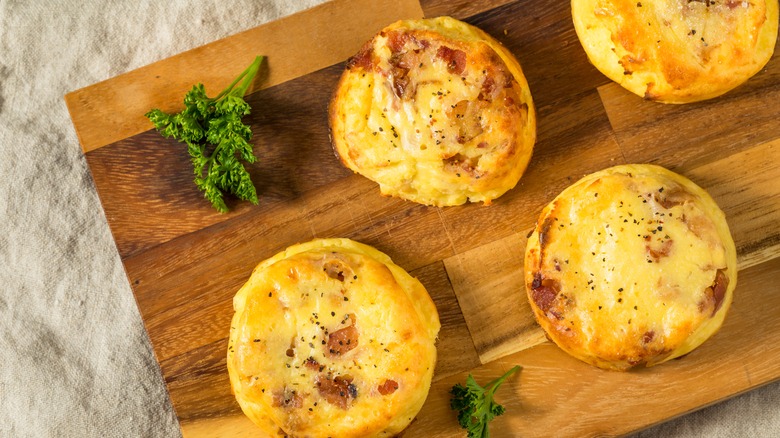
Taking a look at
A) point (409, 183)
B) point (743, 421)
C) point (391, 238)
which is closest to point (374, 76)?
point (409, 183)

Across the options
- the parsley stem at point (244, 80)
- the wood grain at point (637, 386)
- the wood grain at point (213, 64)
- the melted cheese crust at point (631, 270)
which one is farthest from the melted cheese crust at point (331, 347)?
the wood grain at point (213, 64)

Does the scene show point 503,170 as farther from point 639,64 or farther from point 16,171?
point 16,171

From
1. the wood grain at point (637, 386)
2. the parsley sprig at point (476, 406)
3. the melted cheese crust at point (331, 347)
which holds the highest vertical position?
the melted cheese crust at point (331, 347)

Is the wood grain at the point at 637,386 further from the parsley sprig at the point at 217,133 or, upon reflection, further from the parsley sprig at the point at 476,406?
the parsley sprig at the point at 217,133

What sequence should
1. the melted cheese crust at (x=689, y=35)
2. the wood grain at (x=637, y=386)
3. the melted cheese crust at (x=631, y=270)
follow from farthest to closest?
1. the wood grain at (x=637, y=386)
2. the melted cheese crust at (x=689, y=35)
3. the melted cheese crust at (x=631, y=270)

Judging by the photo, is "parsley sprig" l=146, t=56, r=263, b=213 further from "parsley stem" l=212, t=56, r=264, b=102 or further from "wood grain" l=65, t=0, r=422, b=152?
"wood grain" l=65, t=0, r=422, b=152

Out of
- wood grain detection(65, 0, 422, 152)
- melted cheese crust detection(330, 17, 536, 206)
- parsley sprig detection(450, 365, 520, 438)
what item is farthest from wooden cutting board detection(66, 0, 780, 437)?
melted cheese crust detection(330, 17, 536, 206)
